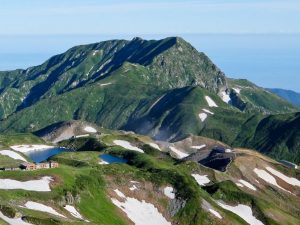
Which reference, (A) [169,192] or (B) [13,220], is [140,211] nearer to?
(A) [169,192]

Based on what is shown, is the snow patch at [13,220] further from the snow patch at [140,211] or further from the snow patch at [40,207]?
the snow patch at [140,211]

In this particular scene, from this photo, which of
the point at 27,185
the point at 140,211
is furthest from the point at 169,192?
the point at 27,185

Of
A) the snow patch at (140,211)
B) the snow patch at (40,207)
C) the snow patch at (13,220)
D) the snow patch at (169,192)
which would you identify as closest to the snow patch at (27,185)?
the snow patch at (40,207)

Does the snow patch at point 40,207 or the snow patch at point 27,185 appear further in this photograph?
the snow patch at point 27,185

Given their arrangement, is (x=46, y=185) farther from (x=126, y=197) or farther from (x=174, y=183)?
(x=174, y=183)

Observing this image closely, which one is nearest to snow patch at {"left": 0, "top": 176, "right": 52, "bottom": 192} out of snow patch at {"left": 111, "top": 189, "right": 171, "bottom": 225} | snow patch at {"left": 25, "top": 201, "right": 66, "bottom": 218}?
snow patch at {"left": 25, "top": 201, "right": 66, "bottom": 218}
